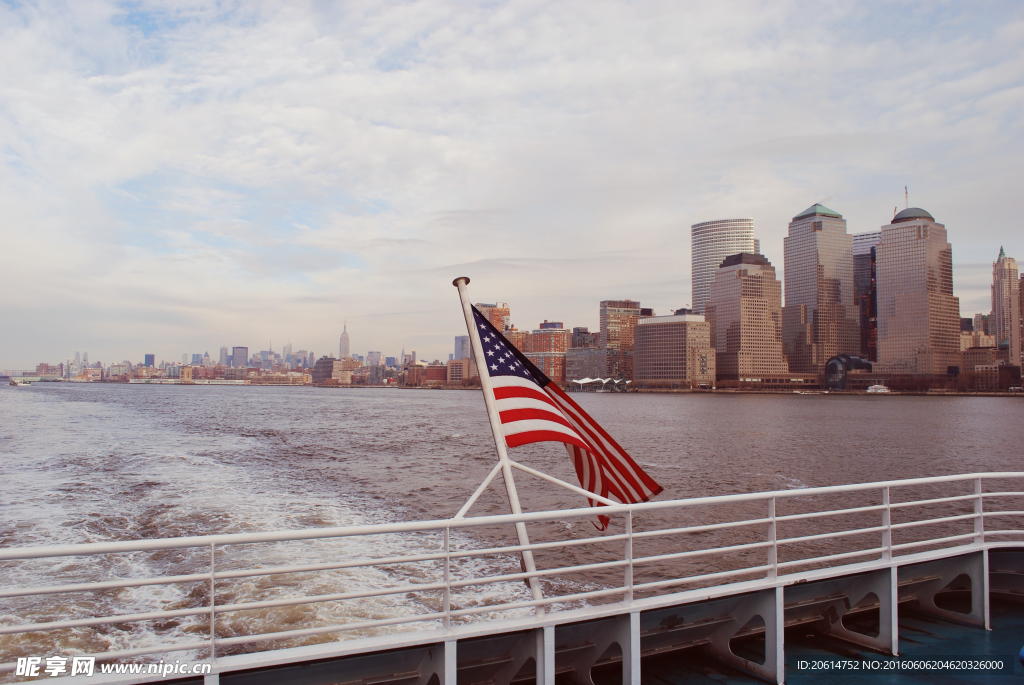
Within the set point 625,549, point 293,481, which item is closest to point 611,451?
point 625,549

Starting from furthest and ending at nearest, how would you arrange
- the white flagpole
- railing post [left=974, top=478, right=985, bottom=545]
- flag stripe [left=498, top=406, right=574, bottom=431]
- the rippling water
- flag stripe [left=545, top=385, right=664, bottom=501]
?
the rippling water < railing post [left=974, top=478, right=985, bottom=545] < flag stripe [left=545, top=385, right=664, bottom=501] < flag stripe [left=498, top=406, right=574, bottom=431] < the white flagpole

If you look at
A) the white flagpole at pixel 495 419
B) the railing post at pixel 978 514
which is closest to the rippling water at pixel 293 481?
the white flagpole at pixel 495 419

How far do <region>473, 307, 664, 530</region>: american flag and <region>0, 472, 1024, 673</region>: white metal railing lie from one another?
0.39m

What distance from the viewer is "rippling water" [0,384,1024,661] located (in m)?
11.6

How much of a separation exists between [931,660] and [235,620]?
9468 mm

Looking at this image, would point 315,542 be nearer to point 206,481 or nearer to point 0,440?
point 206,481

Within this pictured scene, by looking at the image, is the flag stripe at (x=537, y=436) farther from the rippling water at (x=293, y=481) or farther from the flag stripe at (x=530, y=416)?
the rippling water at (x=293, y=481)

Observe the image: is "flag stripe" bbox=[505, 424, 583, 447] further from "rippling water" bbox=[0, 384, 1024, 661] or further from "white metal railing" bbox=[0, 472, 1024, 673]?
"rippling water" bbox=[0, 384, 1024, 661]

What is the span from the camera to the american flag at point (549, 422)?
587 centimetres

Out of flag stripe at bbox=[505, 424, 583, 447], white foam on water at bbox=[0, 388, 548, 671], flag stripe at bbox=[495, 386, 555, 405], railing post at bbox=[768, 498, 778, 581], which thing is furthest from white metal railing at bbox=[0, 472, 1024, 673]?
flag stripe at bbox=[495, 386, 555, 405]

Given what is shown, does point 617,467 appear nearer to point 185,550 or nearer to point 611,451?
point 611,451

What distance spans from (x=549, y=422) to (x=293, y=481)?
24722 millimetres

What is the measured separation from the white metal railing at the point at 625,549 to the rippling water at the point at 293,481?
1.96 ft

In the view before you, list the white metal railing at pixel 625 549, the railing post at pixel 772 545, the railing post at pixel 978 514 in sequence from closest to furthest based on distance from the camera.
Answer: the white metal railing at pixel 625 549 < the railing post at pixel 772 545 < the railing post at pixel 978 514
